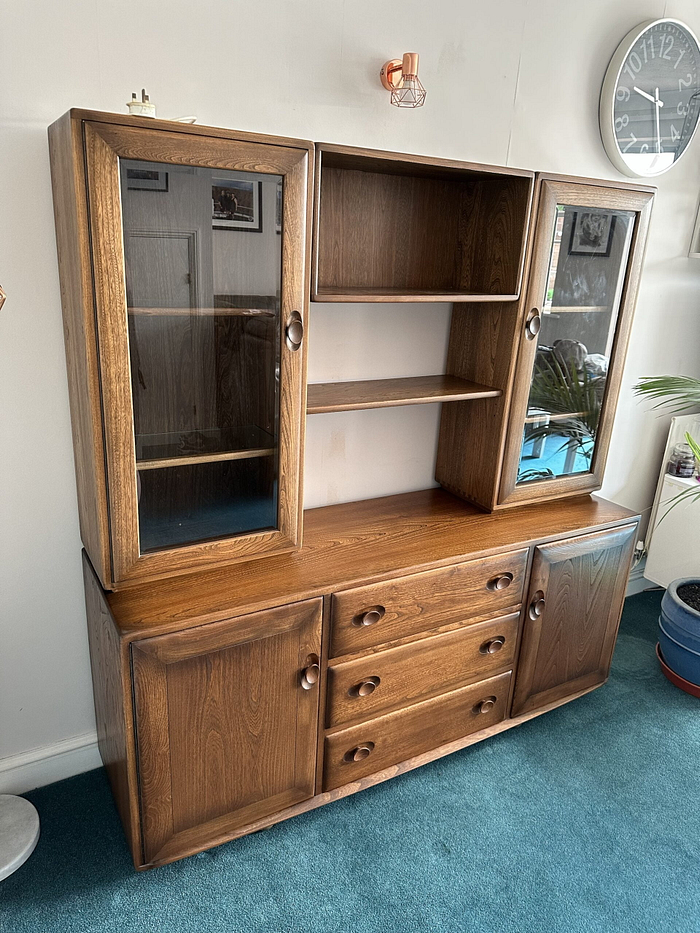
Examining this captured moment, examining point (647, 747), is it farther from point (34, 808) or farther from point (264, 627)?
point (34, 808)

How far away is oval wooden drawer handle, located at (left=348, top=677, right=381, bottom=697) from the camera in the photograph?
1.69m

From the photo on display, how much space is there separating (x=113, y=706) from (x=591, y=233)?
175cm

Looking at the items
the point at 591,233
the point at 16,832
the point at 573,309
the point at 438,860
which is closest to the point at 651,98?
the point at 591,233

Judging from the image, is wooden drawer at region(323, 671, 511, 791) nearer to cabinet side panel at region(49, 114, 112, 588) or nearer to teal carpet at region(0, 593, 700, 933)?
teal carpet at region(0, 593, 700, 933)

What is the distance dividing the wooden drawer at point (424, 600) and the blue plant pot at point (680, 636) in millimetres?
734

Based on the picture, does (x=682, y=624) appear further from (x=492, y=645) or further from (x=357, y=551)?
(x=357, y=551)

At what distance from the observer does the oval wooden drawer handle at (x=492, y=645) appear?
6.25ft

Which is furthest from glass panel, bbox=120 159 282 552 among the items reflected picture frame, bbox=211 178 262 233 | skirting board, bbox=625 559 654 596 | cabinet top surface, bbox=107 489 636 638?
skirting board, bbox=625 559 654 596

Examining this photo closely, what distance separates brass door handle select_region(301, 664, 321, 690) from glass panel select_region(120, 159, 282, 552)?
35 cm

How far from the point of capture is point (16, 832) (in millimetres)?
1650

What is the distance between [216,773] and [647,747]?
1.35 meters

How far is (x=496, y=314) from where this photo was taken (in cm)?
189

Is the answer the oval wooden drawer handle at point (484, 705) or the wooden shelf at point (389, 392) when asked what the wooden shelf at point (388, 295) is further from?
the oval wooden drawer handle at point (484, 705)

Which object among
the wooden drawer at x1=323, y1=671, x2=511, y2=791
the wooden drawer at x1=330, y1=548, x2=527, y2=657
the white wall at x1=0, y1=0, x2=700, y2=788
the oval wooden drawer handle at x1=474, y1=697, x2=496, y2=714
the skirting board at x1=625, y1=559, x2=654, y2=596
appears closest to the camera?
the white wall at x1=0, y1=0, x2=700, y2=788
